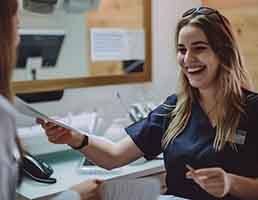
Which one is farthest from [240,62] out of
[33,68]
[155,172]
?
[33,68]

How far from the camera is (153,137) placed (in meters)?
1.80

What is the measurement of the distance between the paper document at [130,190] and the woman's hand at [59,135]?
333mm

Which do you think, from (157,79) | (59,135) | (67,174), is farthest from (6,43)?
(157,79)

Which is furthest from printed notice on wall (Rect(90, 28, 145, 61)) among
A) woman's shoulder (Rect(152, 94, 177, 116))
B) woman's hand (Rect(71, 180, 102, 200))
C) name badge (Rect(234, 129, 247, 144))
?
woman's hand (Rect(71, 180, 102, 200))

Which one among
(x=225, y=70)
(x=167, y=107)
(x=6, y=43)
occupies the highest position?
(x=6, y=43)

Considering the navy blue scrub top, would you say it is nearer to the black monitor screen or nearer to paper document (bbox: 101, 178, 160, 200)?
paper document (bbox: 101, 178, 160, 200)

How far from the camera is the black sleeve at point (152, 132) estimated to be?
1796 mm

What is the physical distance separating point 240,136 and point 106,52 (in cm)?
110

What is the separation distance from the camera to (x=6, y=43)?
37.1 inches

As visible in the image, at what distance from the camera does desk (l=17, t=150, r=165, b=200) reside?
1626 millimetres

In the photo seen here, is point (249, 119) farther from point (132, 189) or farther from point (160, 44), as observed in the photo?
point (160, 44)

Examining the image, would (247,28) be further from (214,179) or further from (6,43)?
(6,43)

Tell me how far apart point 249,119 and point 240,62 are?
0.23m

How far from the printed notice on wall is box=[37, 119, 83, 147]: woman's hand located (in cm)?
82
